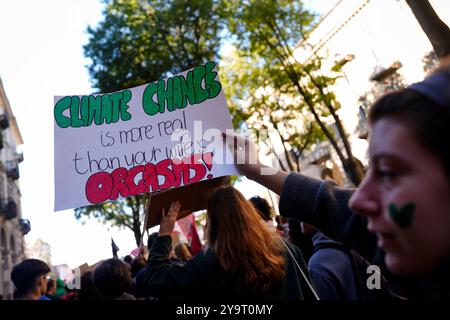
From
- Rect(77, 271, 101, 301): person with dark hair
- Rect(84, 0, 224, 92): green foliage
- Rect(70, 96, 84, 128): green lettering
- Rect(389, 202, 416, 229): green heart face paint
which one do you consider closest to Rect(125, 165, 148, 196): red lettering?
Rect(70, 96, 84, 128): green lettering

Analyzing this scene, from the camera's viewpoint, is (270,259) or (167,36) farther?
(167,36)

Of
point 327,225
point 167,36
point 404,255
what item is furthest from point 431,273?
point 167,36

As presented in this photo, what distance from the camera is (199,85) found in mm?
3152

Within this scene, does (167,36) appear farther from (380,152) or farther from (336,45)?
(380,152)

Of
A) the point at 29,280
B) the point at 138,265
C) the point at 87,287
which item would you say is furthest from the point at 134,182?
the point at 138,265

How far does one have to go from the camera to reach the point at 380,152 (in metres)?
1.02

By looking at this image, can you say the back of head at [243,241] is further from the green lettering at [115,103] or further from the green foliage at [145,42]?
the green foliage at [145,42]

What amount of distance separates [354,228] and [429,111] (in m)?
0.63

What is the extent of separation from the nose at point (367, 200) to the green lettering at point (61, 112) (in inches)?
105

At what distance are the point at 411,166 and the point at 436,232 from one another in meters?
0.14

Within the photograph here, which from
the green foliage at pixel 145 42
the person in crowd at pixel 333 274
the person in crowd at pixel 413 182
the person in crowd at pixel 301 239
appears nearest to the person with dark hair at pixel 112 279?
the person in crowd at pixel 301 239

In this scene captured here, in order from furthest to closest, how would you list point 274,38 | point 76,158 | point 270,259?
point 274,38
point 76,158
point 270,259
